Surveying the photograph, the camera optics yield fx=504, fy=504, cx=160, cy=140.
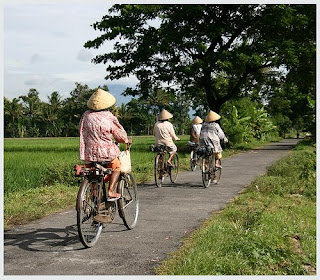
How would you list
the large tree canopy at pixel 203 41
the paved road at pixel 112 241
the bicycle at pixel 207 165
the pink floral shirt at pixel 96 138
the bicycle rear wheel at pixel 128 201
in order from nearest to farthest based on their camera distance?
the paved road at pixel 112 241
the pink floral shirt at pixel 96 138
the bicycle rear wheel at pixel 128 201
the bicycle at pixel 207 165
the large tree canopy at pixel 203 41

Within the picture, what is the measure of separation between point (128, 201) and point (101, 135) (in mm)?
1226

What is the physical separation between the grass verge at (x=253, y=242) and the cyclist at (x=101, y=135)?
1383 millimetres

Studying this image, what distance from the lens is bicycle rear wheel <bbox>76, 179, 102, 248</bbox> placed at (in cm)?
578

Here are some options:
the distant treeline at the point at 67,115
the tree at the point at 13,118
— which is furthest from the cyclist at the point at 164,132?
the tree at the point at 13,118

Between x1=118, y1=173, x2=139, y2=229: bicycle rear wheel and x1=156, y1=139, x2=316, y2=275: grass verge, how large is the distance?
3.07ft

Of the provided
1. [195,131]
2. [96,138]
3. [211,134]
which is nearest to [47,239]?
[96,138]

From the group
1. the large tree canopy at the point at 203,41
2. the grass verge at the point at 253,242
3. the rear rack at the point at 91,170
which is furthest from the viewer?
the large tree canopy at the point at 203,41

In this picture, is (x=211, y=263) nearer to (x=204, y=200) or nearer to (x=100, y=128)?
(x=100, y=128)

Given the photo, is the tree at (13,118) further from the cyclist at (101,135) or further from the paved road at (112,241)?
the cyclist at (101,135)

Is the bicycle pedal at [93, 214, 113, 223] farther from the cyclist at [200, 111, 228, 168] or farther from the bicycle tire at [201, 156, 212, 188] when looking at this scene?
the cyclist at [200, 111, 228, 168]

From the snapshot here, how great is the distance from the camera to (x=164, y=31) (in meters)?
25.5

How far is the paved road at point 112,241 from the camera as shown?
5263mm

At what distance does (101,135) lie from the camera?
631 centimetres

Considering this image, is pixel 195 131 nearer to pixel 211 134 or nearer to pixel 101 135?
pixel 211 134
